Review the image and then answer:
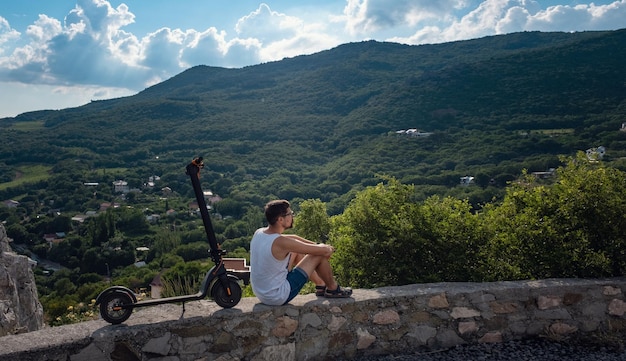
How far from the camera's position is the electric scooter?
3.36 metres

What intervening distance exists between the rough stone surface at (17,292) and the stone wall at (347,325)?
3.28 metres

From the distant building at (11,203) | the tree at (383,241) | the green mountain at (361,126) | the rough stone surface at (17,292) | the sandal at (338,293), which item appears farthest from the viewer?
the green mountain at (361,126)

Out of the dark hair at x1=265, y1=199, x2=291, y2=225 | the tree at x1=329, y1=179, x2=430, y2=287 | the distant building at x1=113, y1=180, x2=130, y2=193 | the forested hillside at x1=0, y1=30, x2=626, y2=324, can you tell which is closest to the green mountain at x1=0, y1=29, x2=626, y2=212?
the forested hillside at x1=0, y1=30, x2=626, y2=324

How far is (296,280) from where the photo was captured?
12.5ft

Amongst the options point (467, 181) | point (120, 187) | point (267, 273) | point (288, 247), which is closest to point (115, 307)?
point (267, 273)

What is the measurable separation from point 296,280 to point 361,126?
292ft

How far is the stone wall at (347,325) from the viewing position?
10.7 feet

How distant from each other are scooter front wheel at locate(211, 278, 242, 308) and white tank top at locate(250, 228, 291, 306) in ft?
0.50

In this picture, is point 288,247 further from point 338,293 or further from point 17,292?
point 17,292

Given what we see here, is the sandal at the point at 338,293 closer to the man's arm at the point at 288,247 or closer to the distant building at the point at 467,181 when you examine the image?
the man's arm at the point at 288,247

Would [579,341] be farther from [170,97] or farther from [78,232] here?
[170,97]

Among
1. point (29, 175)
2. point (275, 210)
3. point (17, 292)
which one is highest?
point (275, 210)

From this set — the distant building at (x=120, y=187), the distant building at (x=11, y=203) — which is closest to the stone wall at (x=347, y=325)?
the distant building at (x=11, y=203)

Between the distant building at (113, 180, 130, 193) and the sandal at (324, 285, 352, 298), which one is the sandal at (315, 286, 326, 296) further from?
the distant building at (113, 180, 130, 193)
